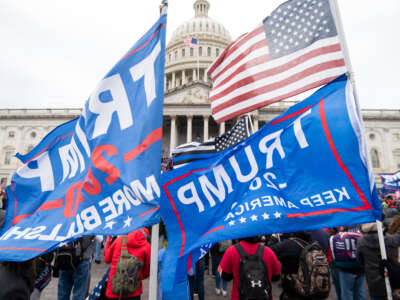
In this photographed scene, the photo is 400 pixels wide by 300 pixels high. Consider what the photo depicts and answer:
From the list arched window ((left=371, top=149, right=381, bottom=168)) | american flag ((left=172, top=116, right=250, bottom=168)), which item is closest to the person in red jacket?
american flag ((left=172, top=116, right=250, bottom=168))

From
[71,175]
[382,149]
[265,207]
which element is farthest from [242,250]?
[382,149]

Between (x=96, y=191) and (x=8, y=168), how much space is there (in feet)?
176

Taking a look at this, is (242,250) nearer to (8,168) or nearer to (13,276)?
(13,276)

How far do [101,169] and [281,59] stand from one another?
9.56 ft

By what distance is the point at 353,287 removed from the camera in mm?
4766

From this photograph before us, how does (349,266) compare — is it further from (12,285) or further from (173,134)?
(173,134)

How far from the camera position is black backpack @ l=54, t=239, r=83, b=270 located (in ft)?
15.2

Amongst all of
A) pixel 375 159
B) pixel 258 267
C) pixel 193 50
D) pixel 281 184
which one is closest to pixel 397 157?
pixel 375 159

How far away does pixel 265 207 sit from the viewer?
9.05 feet

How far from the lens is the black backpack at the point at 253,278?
3.06m

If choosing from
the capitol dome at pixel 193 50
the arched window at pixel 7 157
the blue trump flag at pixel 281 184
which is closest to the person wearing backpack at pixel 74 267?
the blue trump flag at pixel 281 184

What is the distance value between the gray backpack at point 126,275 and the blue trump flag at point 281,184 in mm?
1316

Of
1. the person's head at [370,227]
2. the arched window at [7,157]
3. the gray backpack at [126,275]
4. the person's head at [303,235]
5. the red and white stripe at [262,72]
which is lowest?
the gray backpack at [126,275]

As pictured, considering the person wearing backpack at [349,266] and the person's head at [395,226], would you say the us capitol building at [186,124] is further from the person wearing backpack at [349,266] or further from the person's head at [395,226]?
the person's head at [395,226]
